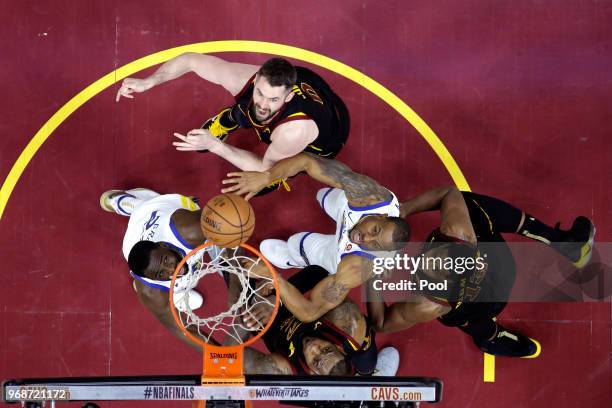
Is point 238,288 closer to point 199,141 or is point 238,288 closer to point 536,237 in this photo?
point 199,141

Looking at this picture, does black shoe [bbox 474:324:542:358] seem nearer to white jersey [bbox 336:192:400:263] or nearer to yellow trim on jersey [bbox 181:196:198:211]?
white jersey [bbox 336:192:400:263]

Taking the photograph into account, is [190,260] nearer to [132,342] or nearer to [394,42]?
[132,342]

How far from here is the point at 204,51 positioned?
6.21 m

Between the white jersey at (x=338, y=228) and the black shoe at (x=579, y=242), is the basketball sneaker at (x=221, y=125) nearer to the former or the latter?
the white jersey at (x=338, y=228)

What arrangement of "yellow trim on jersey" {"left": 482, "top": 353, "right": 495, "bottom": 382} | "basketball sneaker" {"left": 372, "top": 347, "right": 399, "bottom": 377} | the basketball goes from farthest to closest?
"yellow trim on jersey" {"left": 482, "top": 353, "right": 495, "bottom": 382} < "basketball sneaker" {"left": 372, "top": 347, "right": 399, "bottom": 377} < the basketball

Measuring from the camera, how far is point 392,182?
6230mm

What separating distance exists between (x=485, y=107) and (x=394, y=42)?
114 cm

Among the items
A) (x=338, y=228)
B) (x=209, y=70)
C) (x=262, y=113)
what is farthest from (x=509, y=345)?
(x=209, y=70)

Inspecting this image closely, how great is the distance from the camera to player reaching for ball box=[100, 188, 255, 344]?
4.63 m

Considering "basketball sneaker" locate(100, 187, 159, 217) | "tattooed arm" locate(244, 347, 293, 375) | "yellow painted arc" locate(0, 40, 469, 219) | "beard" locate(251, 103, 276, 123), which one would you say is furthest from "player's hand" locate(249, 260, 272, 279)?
"yellow painted arc" locate(0, 40, 469, 219)

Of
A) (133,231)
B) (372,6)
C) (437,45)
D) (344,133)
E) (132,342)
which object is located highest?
(372,6)

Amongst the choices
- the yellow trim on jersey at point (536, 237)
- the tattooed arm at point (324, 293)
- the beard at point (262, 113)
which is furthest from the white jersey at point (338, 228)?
the yellow trim on jersey at point (536, 237)

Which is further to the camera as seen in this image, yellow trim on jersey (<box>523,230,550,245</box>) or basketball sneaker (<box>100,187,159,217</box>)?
basketball sneaker (<box>100,187,159,217</box>)

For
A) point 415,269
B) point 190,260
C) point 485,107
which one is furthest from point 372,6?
point 190,260
